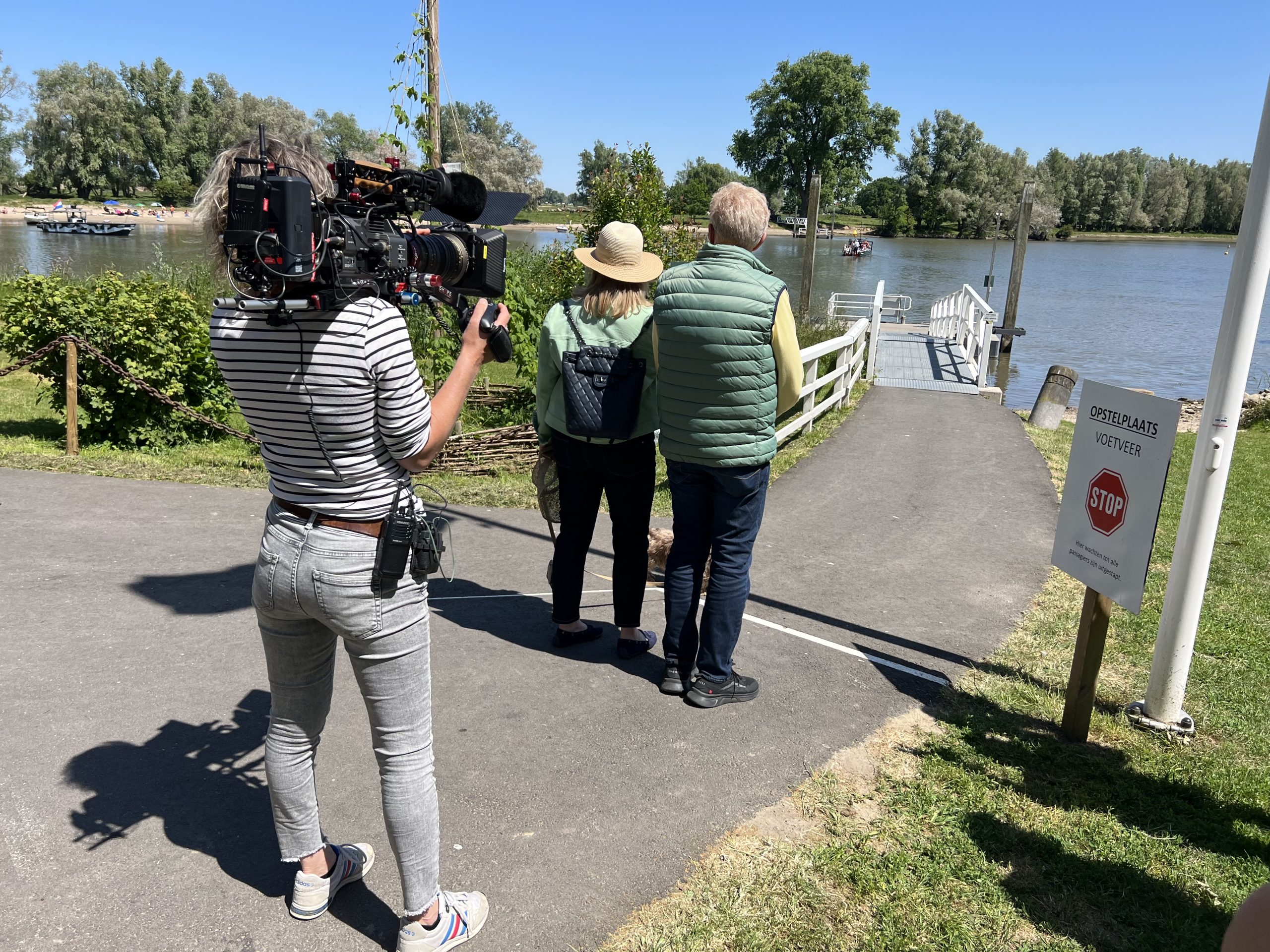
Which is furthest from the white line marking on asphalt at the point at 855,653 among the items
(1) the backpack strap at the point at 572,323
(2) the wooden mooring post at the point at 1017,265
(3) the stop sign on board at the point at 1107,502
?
(2) the wooden mooring post at the point at 1017,265

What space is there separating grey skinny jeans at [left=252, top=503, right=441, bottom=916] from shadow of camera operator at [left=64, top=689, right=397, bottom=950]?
241 mm

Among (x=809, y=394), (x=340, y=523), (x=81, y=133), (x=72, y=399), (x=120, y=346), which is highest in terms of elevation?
(x=81, y=133)

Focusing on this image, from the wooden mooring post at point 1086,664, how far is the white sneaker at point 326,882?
2.76 metres

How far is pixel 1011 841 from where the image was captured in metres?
2.98

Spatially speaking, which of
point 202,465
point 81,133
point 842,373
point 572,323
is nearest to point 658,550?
point 572,323

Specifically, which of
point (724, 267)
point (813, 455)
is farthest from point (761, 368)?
point (813, 455)

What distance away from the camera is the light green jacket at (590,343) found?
3.87m

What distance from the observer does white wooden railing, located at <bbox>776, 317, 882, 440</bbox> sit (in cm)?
953

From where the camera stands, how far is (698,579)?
12.8ft

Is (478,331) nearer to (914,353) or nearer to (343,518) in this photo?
(343,518)

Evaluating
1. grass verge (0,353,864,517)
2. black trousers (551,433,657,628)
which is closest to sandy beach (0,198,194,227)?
grass verge (0,353,864,517)

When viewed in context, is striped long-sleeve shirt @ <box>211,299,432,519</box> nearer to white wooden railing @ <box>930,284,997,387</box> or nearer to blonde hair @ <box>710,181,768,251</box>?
blonde hair @ <box>710,181,768,251</box>

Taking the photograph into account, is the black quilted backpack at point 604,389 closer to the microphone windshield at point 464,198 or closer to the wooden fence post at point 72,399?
the microphone windshield at point 464,198

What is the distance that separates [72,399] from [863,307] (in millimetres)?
24490
